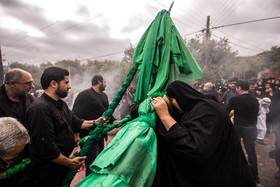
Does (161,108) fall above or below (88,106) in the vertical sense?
above

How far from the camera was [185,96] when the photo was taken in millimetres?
1521

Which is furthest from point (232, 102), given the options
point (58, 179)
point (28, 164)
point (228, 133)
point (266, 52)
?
point (266, 52)

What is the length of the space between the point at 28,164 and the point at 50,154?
32cm

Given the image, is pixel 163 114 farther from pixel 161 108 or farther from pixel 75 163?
pixel 75 163

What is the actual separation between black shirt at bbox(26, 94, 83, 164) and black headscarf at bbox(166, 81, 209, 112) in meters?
1.51

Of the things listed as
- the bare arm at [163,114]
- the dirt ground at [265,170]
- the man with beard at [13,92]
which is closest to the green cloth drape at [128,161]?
the bare arm at [163,114]

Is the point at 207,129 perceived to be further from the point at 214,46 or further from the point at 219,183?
the point at 214,46

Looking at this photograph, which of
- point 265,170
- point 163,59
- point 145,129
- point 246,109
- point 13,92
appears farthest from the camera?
point 265,170

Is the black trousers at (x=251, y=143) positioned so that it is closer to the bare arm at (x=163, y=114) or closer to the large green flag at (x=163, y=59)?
the large green flag at (x=163, y=59)

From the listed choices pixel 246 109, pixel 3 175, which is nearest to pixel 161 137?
pixel 3 175

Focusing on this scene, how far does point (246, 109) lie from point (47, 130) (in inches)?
172

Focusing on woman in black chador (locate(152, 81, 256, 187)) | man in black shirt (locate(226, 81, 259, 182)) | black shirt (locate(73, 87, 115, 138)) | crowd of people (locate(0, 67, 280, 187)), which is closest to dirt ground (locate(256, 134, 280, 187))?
man in black shirt (locate(226, 81, 259, 182))

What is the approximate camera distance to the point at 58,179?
2039 millimetres

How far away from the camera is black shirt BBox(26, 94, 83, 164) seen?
1.77m
